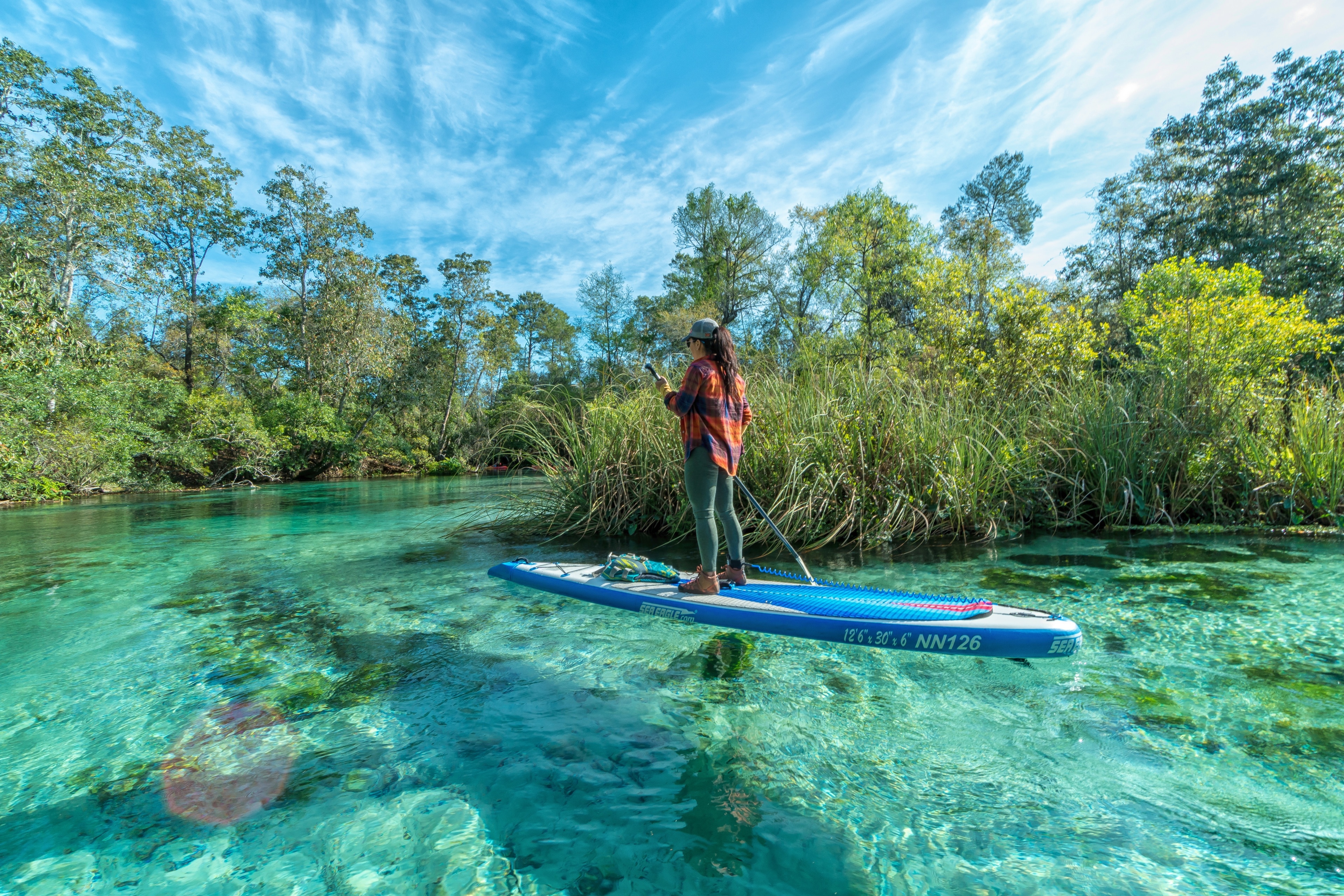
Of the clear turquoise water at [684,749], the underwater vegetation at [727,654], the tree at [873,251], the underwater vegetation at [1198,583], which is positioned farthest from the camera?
the tree at [873,251]

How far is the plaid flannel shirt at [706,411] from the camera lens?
3.80 m

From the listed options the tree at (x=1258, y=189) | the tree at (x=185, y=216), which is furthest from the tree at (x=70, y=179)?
the tree at (x=1258, y=189)

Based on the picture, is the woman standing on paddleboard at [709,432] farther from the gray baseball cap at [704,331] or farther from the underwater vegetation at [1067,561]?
the underwater vegetation at [1067,561]

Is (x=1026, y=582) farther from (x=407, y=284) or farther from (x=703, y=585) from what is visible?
(x=407, y=284)

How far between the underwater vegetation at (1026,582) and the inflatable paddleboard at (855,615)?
5.21 feet

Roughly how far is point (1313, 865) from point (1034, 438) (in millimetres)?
6490

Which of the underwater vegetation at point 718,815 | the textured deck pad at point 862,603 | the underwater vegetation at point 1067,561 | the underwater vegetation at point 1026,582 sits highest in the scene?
the textured deck pad at point 862,603

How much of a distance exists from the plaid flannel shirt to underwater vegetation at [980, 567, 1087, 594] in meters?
2.65

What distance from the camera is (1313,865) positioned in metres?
1.74

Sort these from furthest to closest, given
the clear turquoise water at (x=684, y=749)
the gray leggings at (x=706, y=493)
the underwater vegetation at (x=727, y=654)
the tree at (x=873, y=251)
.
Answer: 1. the tree at (x=873, y=251)
2. the gray leggings at (x=706, y=493)
3. the underwater vegetation at (x=727, y=654)
4. the clear turquoise water at (x=684, y=749)

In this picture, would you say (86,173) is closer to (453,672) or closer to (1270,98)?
(453,672)

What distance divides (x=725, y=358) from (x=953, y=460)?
390 centimetres

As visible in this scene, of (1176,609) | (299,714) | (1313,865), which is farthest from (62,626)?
(1176,609)

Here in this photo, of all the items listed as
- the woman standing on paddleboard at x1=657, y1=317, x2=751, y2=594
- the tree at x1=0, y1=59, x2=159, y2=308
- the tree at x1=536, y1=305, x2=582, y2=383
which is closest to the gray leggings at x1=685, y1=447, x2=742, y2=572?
the woman standing on paddleboard at x1=657, y1=317, x2=751, y2=594
